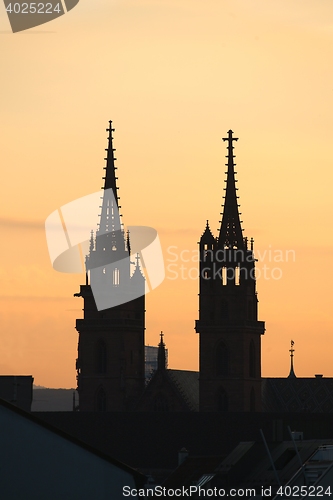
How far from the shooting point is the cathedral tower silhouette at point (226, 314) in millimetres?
121375

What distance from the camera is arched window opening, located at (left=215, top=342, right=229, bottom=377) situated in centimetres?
12225

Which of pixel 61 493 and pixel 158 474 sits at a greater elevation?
pixel 158 474

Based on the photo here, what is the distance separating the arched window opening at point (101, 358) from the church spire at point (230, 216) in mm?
12912

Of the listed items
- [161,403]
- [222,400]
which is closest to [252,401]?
[222,400]

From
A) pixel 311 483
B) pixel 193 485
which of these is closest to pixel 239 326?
pixel 193 485

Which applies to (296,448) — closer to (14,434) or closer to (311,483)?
(311,483)

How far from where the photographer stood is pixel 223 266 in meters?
122

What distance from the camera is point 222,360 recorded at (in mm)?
122688

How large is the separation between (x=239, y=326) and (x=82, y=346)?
12892 mm

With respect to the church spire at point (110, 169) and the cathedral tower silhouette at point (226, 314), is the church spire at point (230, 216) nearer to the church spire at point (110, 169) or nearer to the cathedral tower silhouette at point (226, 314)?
the cathedral tower silhouette at point (226, 314)

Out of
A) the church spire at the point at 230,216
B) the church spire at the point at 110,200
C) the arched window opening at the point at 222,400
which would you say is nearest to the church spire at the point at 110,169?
the church spire at the point at 110,200

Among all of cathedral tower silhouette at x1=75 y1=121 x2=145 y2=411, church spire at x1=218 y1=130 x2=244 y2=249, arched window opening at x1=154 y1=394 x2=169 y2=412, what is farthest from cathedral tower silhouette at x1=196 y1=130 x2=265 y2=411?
cathedral tower silhouette at x1=75 y1=121 x2=145 y2=411

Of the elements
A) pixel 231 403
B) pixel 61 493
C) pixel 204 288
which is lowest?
pixel 61 493

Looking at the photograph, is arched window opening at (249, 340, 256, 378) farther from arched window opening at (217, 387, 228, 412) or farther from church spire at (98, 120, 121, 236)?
church spire at (98, 120, 121, 236)
